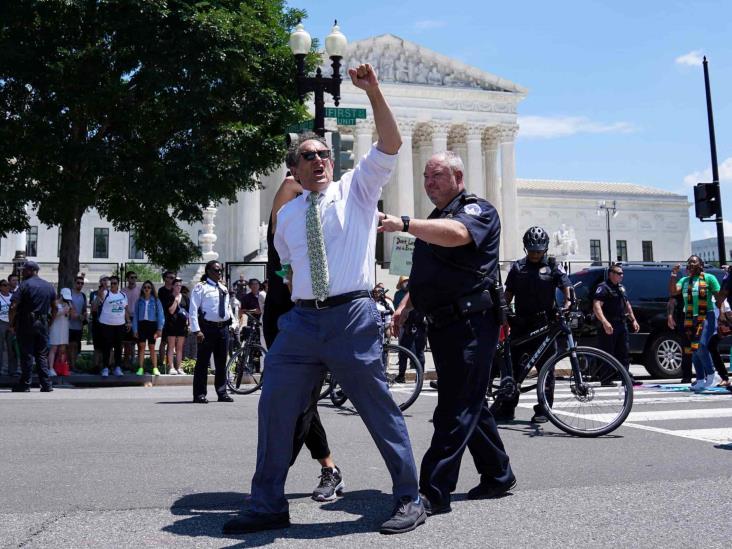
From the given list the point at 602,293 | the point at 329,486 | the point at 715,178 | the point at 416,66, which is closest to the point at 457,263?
the point at 329,486

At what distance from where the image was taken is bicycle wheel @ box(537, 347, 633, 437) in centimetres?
698

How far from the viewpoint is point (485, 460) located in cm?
466

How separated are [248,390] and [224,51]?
8.63 meters

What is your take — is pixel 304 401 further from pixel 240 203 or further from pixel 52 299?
pixel 240 203

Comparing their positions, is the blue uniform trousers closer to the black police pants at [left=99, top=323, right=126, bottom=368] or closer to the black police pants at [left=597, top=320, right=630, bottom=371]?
the black police pants at [left=597, top=320, right=630, bottom=371]

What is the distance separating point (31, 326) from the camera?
12.8 m

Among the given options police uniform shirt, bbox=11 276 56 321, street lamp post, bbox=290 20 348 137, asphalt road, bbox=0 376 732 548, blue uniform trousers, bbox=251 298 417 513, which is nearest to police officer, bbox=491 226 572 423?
asphalt road, bbox=0 376 732 548

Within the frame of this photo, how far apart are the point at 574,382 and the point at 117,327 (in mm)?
10353

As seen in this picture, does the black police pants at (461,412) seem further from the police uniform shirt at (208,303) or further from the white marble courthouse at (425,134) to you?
the white marble courthouse at (425,134)

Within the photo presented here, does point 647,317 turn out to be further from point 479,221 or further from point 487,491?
point 479,221

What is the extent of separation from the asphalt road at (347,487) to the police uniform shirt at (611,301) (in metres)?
4.16

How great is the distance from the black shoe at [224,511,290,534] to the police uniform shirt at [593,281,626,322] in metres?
9.69

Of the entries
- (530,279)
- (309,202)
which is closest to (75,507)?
(309,202)

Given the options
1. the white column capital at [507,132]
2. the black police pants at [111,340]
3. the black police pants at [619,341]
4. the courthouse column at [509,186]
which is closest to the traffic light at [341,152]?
the black police pants at [619,341]
